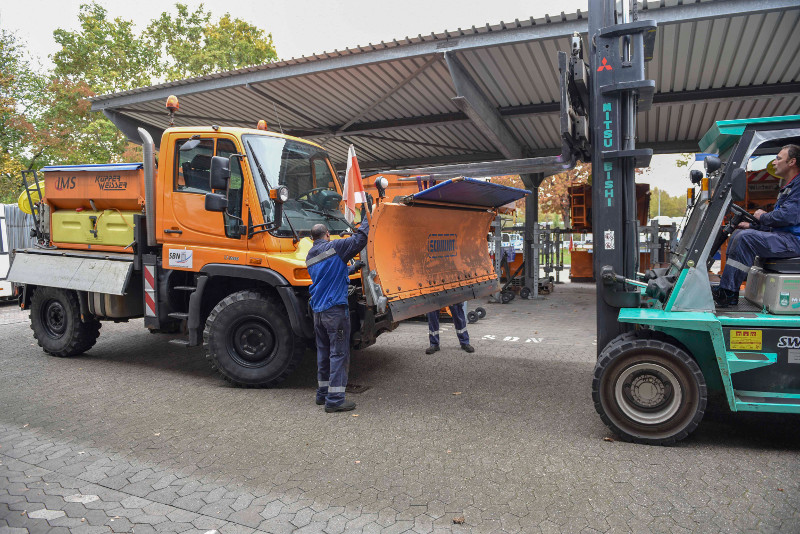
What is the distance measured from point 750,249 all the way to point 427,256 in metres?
3.07

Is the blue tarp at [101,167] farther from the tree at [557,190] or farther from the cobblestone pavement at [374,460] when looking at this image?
the tree at [557,190]

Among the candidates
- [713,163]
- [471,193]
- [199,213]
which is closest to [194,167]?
[199,213]

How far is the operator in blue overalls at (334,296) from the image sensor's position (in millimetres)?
5129

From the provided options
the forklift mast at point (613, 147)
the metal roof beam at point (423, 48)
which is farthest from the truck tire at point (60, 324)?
the forklift mast at point (613, 147)

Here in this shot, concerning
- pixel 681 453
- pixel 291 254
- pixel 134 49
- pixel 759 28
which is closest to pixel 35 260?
pixel 291 254

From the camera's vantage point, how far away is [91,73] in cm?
2497

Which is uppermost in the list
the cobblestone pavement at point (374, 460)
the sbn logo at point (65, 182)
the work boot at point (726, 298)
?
the sbn logo at point (65, 182)

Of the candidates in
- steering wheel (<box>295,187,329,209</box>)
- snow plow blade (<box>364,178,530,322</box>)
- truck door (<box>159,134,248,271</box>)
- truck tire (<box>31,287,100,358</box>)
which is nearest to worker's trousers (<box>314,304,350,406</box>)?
snow plow blade (<box>364,178,530,322</box>)

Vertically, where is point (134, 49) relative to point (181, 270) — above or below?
above

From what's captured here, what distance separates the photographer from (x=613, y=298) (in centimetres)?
486

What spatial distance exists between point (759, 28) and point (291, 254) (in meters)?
7.32

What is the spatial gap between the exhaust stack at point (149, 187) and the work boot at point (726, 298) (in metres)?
5.94

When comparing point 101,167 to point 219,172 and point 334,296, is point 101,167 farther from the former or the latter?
point 334,296

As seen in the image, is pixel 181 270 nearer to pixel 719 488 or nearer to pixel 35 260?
pixel 35 260
